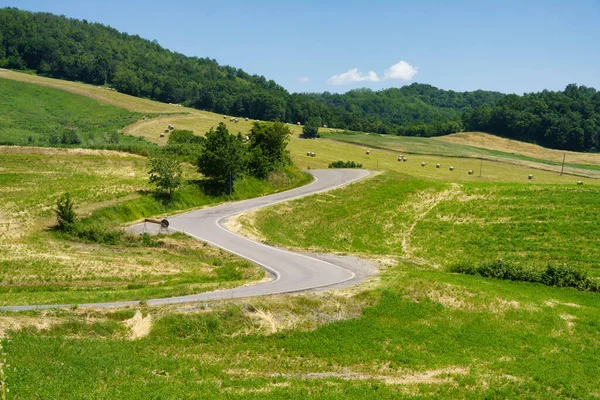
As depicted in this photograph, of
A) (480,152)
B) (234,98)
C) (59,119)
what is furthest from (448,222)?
(234,98)

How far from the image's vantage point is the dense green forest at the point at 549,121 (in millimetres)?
146000

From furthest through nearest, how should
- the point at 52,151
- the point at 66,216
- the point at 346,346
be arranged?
1. the point at 52,151
2. the point at 66,216
3. the point at 346,346

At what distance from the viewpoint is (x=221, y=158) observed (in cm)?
5544

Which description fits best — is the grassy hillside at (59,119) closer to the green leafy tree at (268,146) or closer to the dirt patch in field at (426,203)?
the green leafy tree at (268,146)

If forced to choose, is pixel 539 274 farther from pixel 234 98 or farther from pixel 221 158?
pixel 234 98

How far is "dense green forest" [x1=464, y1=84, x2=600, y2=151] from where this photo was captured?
146000mm

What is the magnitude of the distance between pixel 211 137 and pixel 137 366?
4160 cm

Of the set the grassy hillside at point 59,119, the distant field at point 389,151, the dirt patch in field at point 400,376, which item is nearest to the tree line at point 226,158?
the grassy hillside at point 59,119

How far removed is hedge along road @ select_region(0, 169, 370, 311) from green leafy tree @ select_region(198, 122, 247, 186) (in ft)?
12.8

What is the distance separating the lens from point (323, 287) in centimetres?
2848

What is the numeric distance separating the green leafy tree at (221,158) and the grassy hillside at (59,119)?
18657 millimetres

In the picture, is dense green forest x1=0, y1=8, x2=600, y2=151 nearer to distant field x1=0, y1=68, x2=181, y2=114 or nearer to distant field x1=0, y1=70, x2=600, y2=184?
distant field x1=0, y1=68, x2=181, y2=114

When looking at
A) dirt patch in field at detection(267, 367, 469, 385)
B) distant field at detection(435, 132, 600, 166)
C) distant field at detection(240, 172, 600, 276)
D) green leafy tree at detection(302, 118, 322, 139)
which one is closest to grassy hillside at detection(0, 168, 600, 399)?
dirt patch in field at detection(267, 367, 469, 385)

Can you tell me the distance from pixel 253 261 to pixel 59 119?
86.5 metres
